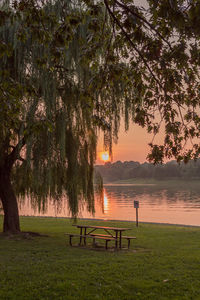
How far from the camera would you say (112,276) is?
6824 millimetres

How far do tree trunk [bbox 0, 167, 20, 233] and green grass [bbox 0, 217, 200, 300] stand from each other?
1.70 meters

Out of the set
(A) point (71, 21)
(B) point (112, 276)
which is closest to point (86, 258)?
(B) point (112, 276)

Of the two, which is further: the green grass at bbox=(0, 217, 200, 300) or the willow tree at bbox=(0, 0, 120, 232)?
the willow tree at bbox=(0, 0, 120, 232)

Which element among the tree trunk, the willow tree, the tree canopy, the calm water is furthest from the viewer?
the calm water

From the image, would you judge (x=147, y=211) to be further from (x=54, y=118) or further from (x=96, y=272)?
(x=96, y=272)

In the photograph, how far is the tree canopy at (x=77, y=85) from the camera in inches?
201

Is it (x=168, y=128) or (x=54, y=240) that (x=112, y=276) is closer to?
(x=168, y=128)

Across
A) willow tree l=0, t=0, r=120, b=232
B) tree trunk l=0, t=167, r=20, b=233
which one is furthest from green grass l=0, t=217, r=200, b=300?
willow tree l=0, t=0, r=120, b=232

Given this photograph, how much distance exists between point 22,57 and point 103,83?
18.4 feet

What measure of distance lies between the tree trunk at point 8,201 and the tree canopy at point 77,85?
0.12 feet

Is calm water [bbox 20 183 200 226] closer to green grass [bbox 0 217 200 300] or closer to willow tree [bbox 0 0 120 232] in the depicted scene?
willow tree [bbox 0 0 120 232]

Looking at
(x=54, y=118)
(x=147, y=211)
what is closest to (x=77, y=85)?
(x=54, y=118)

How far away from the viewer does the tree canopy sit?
16.7 feet

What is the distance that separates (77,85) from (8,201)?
5.34 meters
